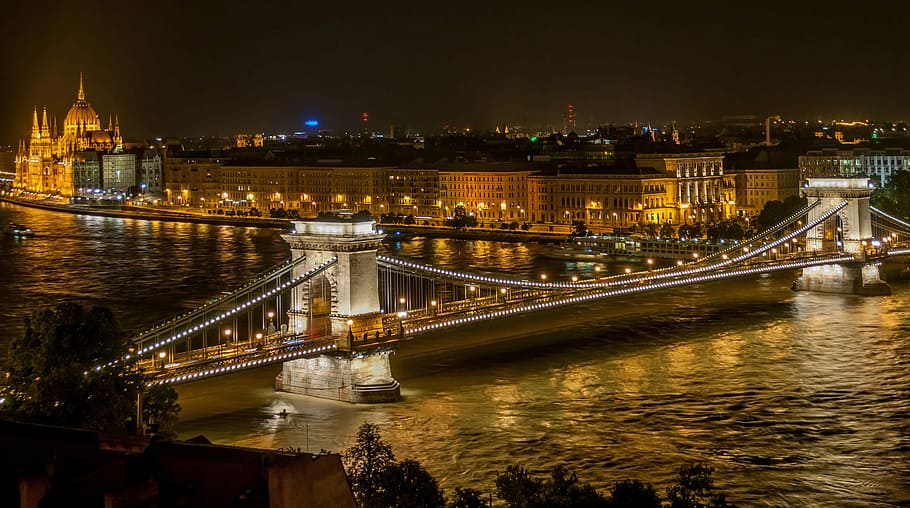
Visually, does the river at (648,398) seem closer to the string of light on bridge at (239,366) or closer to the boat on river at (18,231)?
the string of light on bridge at (239,366)

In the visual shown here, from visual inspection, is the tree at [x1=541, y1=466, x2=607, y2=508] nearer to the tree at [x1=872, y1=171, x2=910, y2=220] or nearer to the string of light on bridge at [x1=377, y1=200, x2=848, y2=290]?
the string of light on bridge at [x1=377, y1=200, x2=848, y2=290]

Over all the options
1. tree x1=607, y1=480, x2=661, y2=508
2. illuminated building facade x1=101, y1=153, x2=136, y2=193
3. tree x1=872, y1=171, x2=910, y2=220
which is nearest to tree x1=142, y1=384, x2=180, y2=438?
tree x1=607, y1=480, x2=661, y2=508

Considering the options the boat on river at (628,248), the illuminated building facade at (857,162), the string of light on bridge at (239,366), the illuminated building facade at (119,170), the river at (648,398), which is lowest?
the river at (648,398)

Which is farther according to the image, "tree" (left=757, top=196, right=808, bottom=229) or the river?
"tree" (left=757, top=196, right=808, bottom=229)

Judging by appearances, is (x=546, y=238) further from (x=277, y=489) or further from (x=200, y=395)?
(x=277, y=489)

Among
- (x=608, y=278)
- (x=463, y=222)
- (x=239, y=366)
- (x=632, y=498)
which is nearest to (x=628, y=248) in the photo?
(x=463, y=222)

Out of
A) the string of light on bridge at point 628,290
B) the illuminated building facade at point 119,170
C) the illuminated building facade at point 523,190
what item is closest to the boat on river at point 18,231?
the illuminated building facade at point 523,190
